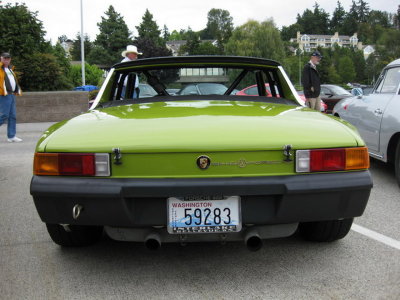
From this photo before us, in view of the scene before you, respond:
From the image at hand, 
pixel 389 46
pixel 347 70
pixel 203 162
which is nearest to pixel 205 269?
pixel 203 162

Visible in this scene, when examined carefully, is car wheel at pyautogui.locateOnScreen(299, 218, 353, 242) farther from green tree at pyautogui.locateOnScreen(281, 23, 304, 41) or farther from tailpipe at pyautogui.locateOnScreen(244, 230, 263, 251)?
green tree at pyautogui.locateOnScreen(281, 23, 304, 41)

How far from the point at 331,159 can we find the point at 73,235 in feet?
5.80

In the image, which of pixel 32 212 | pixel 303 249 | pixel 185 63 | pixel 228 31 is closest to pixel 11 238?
pixel 32 212

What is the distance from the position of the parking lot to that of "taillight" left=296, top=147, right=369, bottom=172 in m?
0.68

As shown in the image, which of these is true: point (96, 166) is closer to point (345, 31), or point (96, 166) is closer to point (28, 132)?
point (28, 132)

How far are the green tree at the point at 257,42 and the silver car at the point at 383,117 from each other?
72277mm

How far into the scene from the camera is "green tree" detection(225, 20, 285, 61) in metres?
78.4

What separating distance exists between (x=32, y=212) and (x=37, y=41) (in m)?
15.8

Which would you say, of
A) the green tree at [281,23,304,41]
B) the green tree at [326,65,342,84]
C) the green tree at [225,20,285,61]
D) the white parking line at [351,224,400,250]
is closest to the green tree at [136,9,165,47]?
the green tree at [225,20,285,61]

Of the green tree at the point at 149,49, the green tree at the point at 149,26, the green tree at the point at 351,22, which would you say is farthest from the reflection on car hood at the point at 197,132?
the green tree at the point at 351,22

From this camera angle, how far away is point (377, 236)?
11.7ft

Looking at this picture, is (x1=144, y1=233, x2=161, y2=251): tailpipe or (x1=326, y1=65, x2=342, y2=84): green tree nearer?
(x1=144, y1=233, x2=161, y2=251): tailpipe

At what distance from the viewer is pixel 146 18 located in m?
94.8

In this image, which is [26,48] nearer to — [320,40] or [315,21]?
[320,40]
